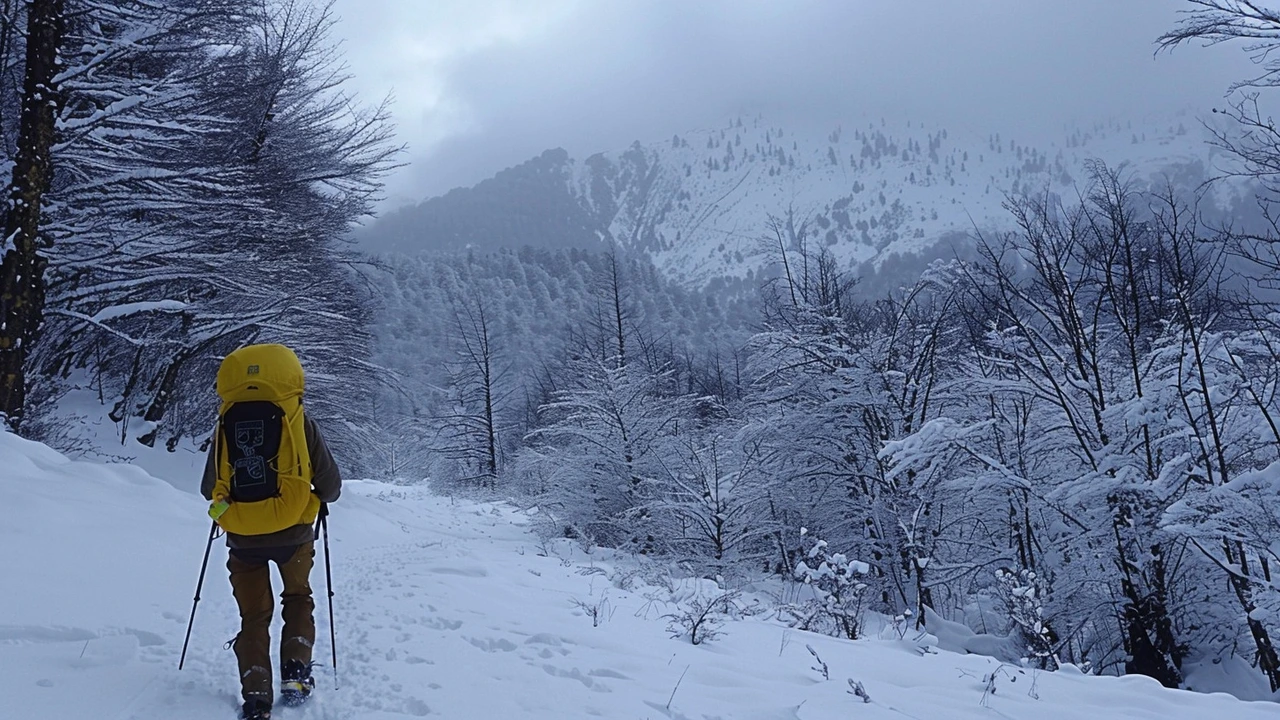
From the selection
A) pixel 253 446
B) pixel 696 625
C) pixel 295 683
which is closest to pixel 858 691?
pixel 696 625

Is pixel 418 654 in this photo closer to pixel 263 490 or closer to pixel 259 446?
pixel 263 490

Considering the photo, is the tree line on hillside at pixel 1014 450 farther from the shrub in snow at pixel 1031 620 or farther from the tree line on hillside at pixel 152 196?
the tree line on hillside at pixel 152 196

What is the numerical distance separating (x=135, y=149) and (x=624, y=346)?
1815cm

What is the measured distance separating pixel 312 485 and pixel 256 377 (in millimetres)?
636

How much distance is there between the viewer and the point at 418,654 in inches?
158

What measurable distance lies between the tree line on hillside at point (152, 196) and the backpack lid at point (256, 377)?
17.1 feet

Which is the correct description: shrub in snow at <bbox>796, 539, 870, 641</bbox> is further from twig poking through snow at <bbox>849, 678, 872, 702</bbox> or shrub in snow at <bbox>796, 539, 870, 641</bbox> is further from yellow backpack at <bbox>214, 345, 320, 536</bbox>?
yellow backpack at <bbox>214, 345, 320, 536</bbox>

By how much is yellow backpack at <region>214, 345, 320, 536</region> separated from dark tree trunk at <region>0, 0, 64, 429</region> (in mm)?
5749

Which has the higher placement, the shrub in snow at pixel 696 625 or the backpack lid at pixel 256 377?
the backpack lid at pixel 256 377

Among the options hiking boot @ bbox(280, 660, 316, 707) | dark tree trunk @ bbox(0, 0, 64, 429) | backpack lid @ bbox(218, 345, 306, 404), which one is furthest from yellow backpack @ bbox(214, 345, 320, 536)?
dark tree trunk @ bbox(0, 0, 64, 429)

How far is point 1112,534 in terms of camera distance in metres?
7.96

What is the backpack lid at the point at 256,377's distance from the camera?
121 inches

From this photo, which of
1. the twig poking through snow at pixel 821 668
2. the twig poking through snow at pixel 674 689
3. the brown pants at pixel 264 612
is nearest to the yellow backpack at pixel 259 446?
the brown pants at pixel 264 612

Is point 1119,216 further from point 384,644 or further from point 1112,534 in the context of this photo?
point 384,644
